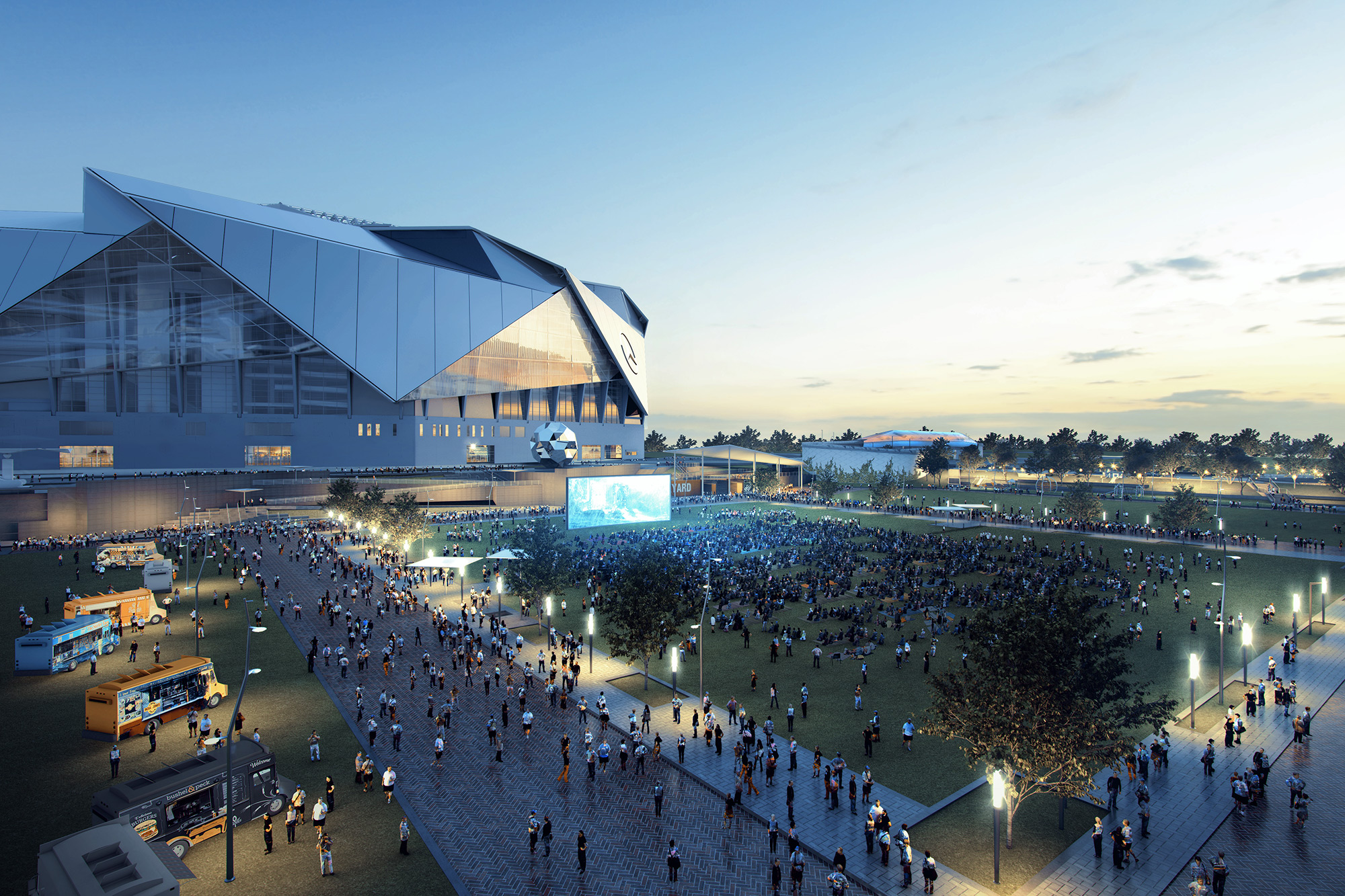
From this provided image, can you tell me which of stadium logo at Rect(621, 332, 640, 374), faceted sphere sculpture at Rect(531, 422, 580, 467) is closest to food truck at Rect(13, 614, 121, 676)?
faceted sphere sculpture at Rect(531, 422, 580, 467)

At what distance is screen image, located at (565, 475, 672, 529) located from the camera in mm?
51375

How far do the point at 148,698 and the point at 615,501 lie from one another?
36.9m

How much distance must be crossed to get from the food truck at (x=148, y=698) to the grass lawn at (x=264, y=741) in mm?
438

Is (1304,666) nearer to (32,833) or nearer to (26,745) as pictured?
(32,833)

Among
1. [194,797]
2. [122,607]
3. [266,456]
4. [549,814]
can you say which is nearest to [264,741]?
[194,797]

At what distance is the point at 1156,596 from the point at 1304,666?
1073cm

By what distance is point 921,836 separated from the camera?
45.0 feet

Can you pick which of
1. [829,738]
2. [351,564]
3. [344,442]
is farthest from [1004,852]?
[344,442]

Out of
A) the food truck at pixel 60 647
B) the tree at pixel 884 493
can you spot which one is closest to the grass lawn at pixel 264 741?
the food truck at pixel 60 647

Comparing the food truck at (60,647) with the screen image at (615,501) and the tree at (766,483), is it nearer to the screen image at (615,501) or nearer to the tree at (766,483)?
the screen image at (615,501)

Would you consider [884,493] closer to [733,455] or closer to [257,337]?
[733,455]

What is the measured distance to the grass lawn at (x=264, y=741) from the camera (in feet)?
40.4

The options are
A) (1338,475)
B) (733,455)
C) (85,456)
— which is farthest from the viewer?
(733,455)

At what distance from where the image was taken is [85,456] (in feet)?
187
